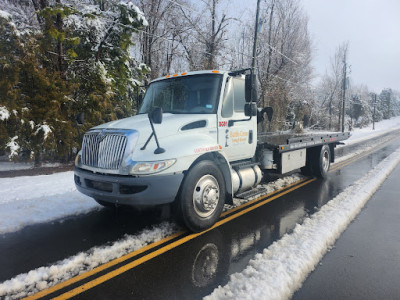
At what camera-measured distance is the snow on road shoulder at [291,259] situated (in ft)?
8.69

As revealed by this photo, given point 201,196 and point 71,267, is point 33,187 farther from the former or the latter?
point 201,196

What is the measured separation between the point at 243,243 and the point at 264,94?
68.4 feet

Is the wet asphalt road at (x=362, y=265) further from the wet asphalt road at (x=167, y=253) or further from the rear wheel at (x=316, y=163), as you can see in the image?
the rear wheel at (x=316, y=163)

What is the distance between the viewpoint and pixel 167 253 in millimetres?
3477

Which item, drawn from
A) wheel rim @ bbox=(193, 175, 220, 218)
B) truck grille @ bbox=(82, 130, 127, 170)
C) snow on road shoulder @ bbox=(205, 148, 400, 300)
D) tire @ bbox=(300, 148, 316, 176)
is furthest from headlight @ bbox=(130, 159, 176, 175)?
tire @ bbox=(300, 148, 316, 176)

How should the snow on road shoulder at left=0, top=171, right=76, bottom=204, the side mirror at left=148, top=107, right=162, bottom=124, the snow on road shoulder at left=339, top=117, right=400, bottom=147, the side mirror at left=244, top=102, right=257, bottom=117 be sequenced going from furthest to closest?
the snow on road shoulder at left=339, top=117, right=400, bottom=147
the snow on road shoulder at left=0, top=171, right=76, bottom=204
the side mirror at left=244, top=102, right=257, bottom=117
the side mirror at left=148, top=107, right=162, bottom=124

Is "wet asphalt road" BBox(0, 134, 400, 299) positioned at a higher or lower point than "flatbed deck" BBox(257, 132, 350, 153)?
lower

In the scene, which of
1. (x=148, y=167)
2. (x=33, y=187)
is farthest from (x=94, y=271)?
(x=33, y=187)

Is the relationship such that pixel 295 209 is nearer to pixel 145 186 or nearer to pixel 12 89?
pixel 145 186

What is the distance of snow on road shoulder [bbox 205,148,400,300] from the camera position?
265 cm

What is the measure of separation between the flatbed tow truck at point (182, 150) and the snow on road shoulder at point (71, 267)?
55 centimetres

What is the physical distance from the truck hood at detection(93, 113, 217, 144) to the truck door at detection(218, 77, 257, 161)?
306mm

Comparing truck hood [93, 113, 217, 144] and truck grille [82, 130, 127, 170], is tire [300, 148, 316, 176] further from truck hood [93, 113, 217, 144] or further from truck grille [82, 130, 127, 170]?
truck grille [82, 130, 127, 170]

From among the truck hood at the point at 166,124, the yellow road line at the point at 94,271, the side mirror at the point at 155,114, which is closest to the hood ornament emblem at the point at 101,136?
the truck hood at the point at 166,124
